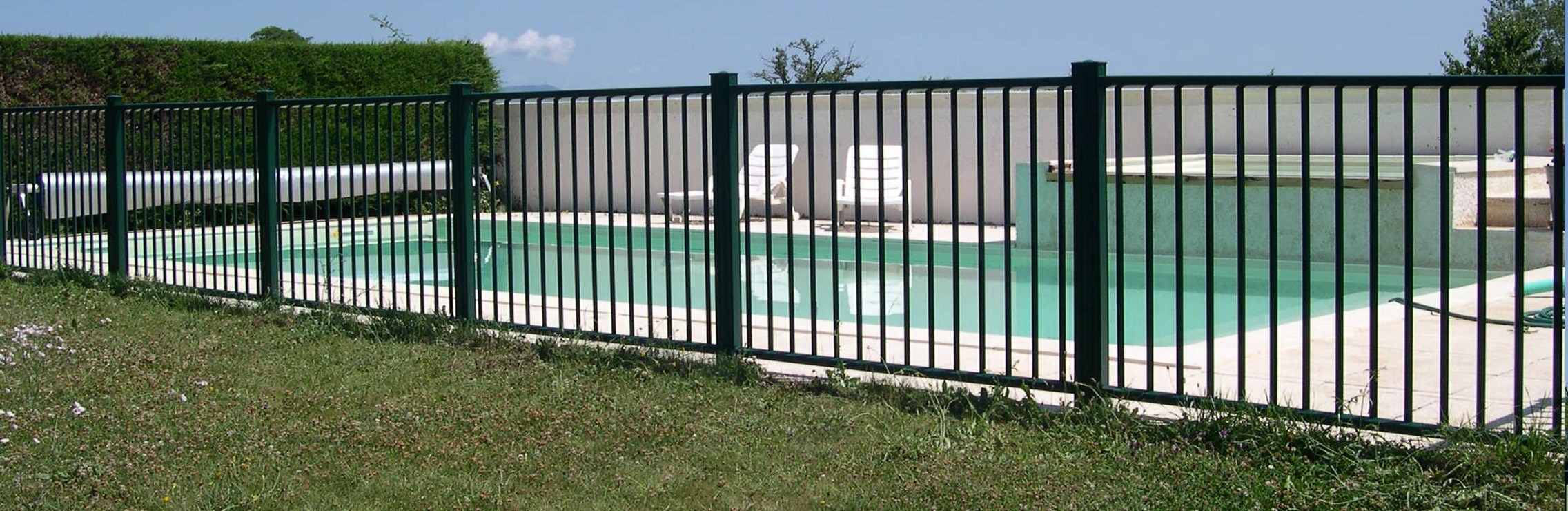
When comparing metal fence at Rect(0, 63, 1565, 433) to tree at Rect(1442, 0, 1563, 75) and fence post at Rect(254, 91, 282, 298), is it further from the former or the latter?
tree at Rect(1442, 0, 1563, 75)

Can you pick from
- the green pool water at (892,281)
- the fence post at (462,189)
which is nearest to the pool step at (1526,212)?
the green pool water at (892,281)

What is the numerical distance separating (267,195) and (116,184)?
5.81ft

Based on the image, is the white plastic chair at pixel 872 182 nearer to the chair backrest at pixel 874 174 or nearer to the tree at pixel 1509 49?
the chair backrest at pixel 874 174

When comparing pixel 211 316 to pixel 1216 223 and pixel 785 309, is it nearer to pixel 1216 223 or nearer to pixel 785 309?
pixel 785 309

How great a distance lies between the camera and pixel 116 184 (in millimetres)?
8953

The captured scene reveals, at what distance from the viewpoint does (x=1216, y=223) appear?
11359 mm

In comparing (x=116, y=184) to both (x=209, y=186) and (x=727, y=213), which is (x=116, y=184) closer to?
(x=209, y=186)

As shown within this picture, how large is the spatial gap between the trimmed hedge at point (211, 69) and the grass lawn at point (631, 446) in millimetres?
9189

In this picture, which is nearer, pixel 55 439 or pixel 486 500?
pixel 486 500

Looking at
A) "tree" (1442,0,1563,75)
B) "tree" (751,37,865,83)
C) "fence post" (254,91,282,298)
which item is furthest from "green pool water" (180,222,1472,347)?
"tree" (1442,0,1563,75)

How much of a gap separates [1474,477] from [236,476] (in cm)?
369

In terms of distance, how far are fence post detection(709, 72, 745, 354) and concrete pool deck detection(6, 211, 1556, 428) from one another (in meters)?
0.08

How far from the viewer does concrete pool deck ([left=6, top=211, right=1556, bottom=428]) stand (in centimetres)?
445

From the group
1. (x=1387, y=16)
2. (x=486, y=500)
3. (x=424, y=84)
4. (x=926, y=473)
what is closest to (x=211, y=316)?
(x=486, y=500)
